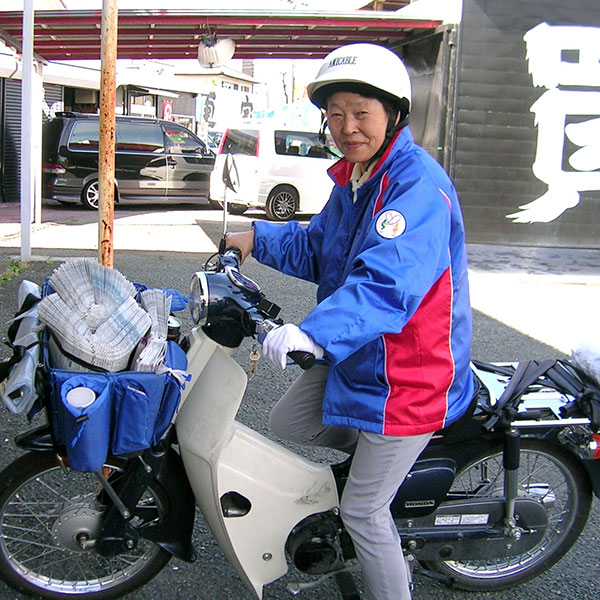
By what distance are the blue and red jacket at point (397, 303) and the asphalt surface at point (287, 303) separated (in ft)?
3.33

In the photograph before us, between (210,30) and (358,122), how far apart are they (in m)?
7.82

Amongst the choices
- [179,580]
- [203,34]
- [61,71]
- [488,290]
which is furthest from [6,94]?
[179,580]

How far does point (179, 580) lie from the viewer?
283cm

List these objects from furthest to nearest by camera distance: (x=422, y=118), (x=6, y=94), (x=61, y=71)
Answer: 1. (x=61, y=71)
2. (x=6, y=94)
3. (x=422, y=118)

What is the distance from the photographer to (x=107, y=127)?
422 centimetres

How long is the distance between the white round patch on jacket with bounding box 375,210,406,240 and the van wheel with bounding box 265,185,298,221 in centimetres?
1164

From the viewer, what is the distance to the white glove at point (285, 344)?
1865mm

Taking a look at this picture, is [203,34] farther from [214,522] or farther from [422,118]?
[214,522]

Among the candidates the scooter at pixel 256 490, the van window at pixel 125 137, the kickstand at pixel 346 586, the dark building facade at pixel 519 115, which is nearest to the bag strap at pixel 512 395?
the scooter at pixel 256 490

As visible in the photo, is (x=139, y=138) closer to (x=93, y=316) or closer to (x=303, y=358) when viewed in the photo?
(x=93, y=316)

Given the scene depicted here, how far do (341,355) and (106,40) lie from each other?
9.78ft

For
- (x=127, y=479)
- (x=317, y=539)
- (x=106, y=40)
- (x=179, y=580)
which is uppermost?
(x=106, y=40)

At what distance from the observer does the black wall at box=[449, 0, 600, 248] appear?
9.56m

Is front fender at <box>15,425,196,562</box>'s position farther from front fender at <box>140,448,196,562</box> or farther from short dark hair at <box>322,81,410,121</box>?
short dark hair at <box>322,81,410,121</box>
